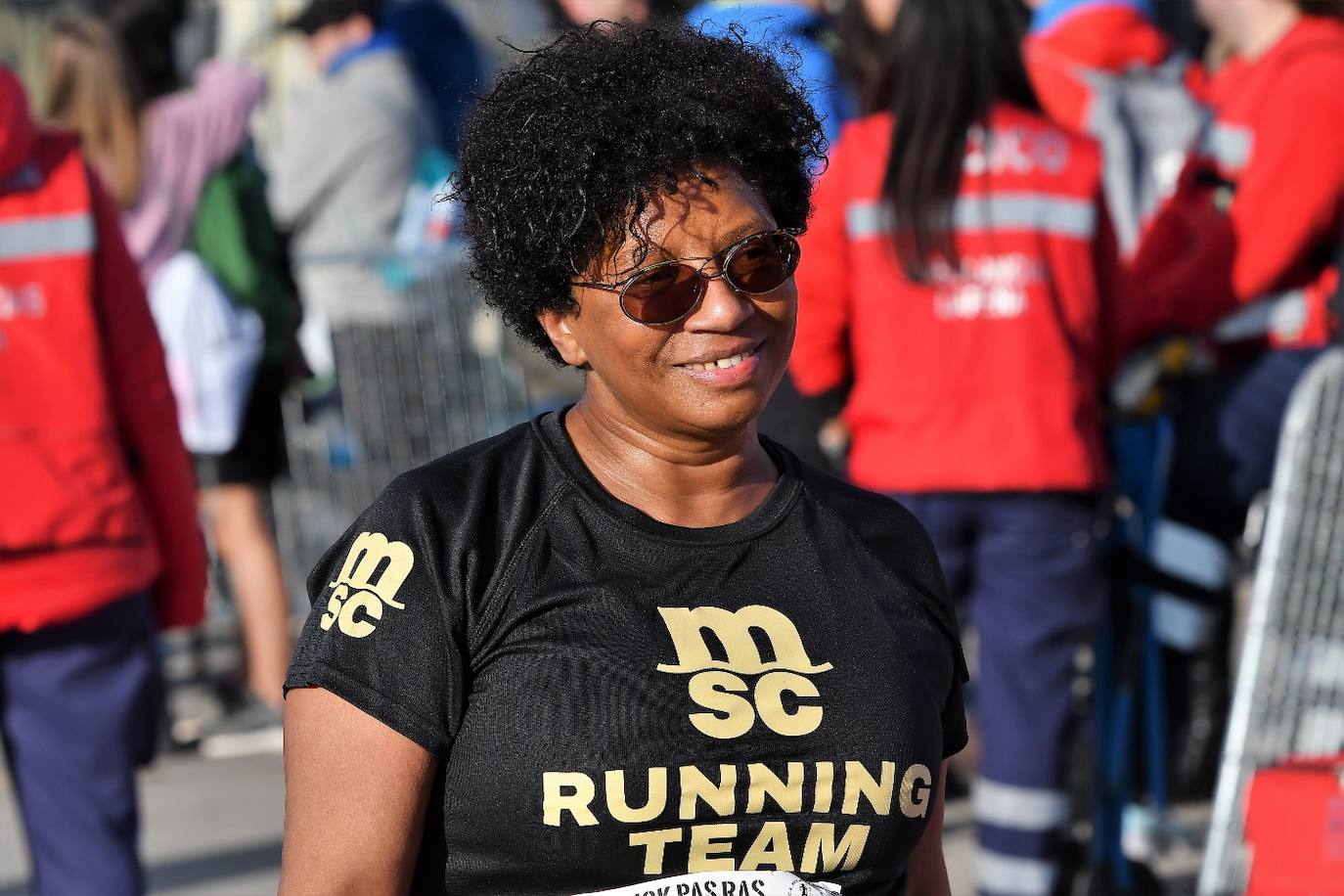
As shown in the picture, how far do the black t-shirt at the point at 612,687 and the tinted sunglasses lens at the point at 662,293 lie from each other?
21 centimetres

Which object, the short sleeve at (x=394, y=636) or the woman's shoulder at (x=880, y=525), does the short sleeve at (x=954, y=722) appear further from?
the short sleeve at (x=394, y=636)

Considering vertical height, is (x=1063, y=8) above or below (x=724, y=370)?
below

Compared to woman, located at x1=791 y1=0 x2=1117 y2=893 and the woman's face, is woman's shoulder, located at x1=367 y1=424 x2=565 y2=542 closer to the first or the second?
the woman's face

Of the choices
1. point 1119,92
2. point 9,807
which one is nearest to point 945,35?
point 1119,92

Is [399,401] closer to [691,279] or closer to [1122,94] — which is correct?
[1122,94]

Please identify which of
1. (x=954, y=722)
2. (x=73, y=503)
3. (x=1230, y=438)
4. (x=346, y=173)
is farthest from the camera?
(x=346, y=173)

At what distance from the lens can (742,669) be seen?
7.14ft

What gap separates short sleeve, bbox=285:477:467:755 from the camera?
6.78 feet

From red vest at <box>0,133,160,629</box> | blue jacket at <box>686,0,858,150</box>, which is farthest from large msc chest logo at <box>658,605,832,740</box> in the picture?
blue jacket at <box>686,0,858,150</box>

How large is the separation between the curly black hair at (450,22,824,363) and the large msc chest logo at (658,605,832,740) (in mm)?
446

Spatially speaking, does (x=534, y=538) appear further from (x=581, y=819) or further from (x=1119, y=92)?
(x=1119, y=92)

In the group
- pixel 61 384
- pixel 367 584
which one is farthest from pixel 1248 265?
pixel 367 584

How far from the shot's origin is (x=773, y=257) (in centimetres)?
226

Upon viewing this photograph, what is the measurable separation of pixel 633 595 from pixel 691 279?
1.21ft
